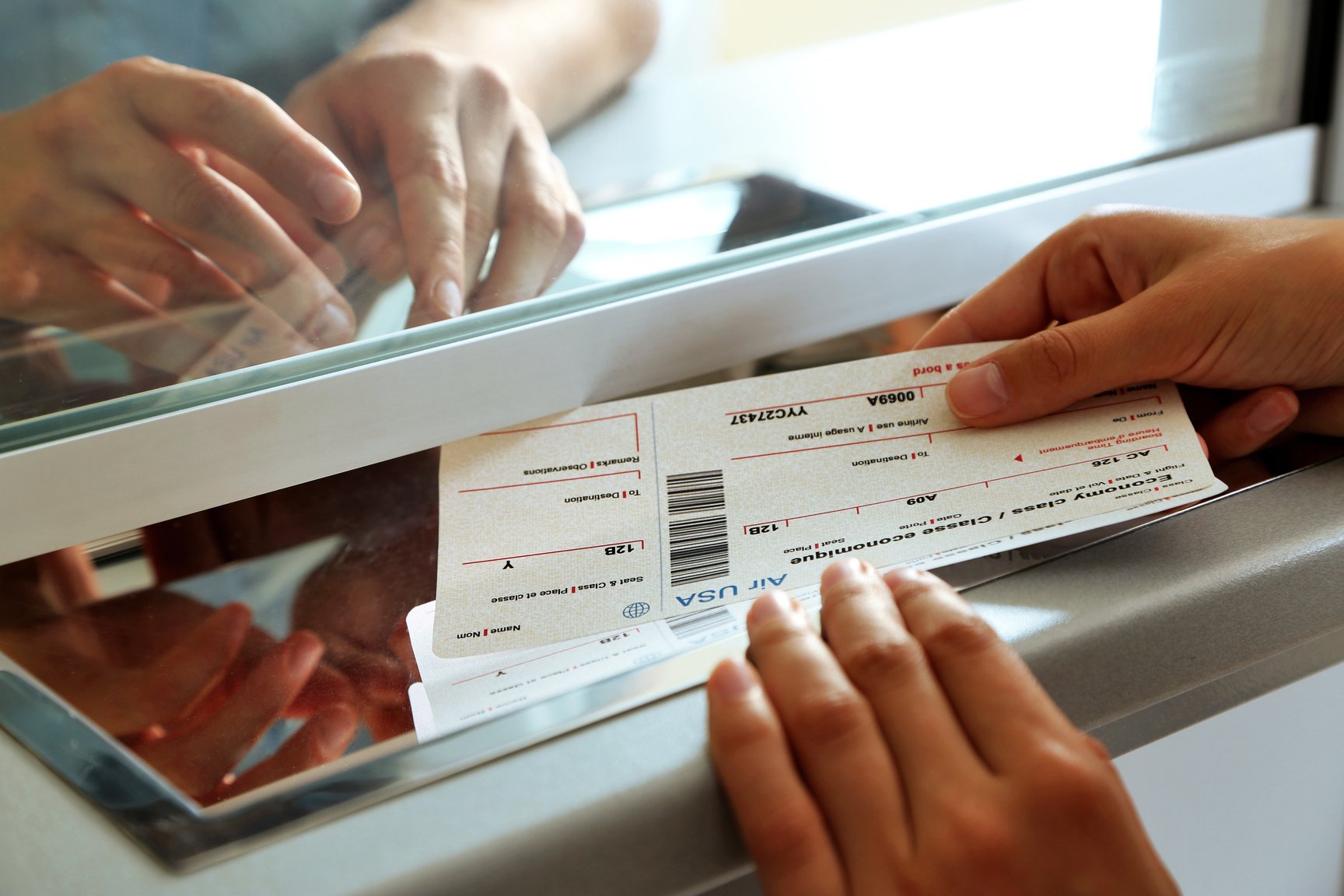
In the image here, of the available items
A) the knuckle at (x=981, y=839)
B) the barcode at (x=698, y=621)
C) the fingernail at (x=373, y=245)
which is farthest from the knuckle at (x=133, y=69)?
the knuckle at (x=981, y=839)

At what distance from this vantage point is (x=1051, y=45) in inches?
24.7

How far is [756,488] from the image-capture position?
45cm

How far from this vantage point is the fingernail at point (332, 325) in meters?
0.44

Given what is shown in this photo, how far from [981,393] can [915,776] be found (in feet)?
0.67

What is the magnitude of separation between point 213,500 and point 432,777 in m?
0.20

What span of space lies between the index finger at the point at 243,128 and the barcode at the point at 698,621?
0.24m

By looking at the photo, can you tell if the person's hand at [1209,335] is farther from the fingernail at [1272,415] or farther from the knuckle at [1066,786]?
the knuckle at [1066,786]

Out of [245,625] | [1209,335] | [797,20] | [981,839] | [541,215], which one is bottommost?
[981,839]

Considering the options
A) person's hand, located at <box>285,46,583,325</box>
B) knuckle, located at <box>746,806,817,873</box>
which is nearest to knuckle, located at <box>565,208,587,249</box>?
person's hand, located at <box>285,46,583,325</box>

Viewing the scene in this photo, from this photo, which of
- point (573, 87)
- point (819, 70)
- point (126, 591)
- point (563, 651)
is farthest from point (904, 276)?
point (126, 591)

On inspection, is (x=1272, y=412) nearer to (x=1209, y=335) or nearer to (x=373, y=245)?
(x=1209, y=335)

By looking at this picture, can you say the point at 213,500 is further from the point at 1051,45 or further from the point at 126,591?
the point at 1051,45

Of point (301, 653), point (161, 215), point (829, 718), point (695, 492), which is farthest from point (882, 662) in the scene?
point (161, 215)

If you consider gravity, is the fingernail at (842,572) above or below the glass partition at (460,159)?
below
